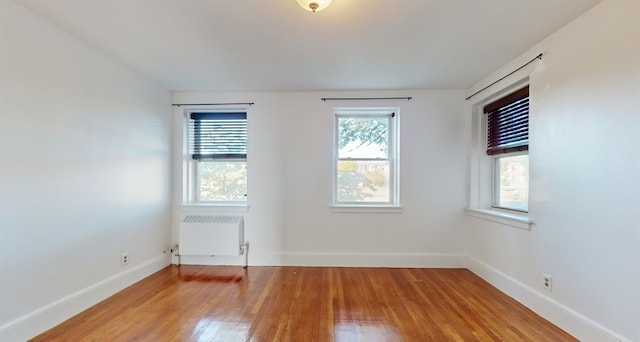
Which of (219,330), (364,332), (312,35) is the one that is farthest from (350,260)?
(312,35)

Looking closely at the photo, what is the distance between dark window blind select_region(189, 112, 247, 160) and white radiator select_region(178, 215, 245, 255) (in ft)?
2.96

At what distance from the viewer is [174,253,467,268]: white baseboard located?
3.65 m

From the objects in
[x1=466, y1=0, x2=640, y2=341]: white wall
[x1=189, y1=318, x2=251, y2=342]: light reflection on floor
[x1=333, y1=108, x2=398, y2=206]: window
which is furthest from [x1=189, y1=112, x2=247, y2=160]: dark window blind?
[x1=466, y1=0, x2=640, y2=341]: white wall

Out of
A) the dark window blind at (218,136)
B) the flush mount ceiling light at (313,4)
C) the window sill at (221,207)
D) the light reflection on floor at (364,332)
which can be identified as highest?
the flush mount ceiling light at (313,4)

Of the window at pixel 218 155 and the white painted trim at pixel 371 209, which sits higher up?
the window at pixel 218 155

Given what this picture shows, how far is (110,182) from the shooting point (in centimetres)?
276

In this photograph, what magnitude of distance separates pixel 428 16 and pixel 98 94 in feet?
9.51

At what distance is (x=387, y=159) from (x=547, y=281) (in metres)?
2.08

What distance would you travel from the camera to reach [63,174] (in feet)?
7.52

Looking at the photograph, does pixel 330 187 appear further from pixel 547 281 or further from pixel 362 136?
pixel 547 281

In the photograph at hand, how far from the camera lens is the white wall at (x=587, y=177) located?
1.73 m

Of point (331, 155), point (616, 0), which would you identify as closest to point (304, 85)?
point (331, 155)

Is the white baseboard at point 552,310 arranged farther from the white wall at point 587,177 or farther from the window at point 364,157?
the window at point 364,157

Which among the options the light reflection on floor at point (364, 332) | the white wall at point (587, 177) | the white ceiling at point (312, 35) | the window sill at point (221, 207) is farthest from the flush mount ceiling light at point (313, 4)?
the window sill at point (221, 207)
